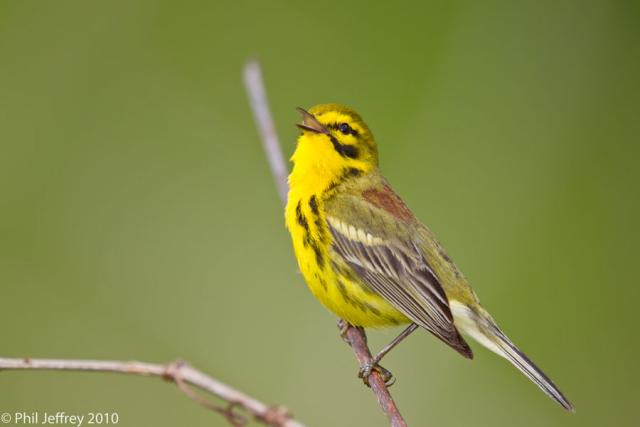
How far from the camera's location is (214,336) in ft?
18.3

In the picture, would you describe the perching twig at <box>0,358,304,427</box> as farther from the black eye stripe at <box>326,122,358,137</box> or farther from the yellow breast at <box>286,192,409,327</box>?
the black eye stripe at <box>326,122,358,137</box>

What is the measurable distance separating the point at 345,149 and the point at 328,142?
0.13 m

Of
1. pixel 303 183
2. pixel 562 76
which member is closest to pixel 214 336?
pixel 303 183

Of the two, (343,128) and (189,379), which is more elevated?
(343,128)

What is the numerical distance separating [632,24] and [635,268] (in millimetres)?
1945

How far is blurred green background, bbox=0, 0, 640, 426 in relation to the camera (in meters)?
5.27

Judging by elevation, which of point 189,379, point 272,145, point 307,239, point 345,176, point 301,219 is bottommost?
point 189,379

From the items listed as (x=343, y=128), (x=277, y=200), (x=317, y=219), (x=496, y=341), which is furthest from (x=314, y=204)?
(x=277, y=200)

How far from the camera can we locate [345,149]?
14.9ft

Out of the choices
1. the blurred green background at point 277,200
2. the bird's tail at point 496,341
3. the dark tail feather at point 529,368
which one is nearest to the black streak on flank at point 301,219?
the bird's tail at point 496,341

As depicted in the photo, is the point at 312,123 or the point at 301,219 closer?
the point at 301,219

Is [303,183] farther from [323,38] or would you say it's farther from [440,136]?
[323,38]

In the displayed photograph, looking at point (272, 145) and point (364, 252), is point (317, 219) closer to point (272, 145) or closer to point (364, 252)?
point (364, 252)

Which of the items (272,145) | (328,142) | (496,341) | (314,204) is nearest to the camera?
Answer: (496,341)
